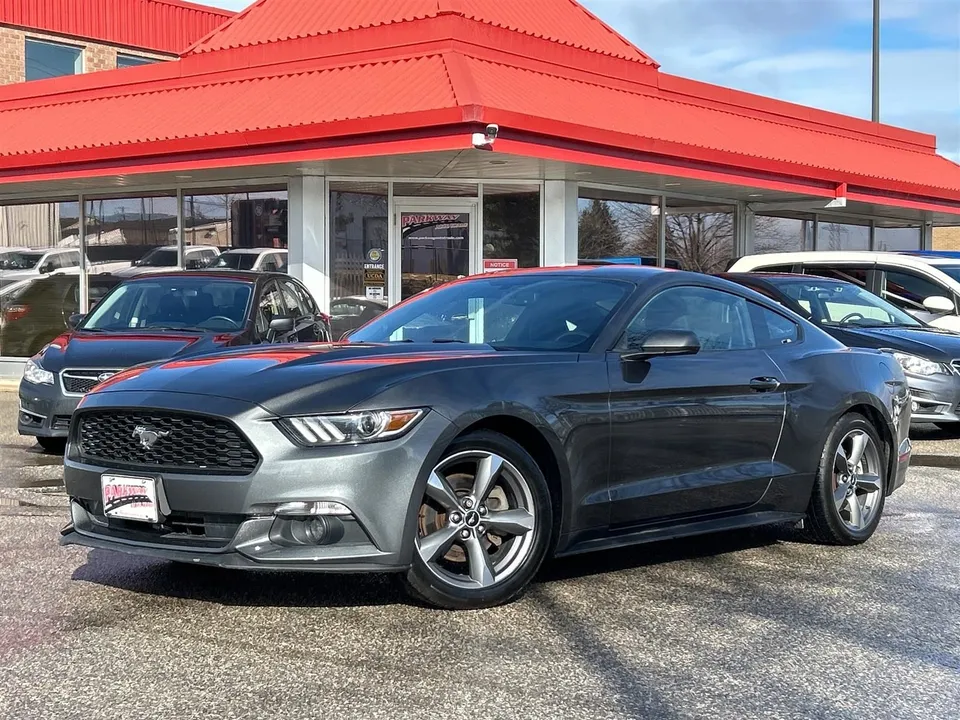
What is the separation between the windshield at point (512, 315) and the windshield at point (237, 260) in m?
10.1

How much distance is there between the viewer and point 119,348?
8.96 metres

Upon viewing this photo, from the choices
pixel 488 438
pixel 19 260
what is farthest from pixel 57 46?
pixel 488 438

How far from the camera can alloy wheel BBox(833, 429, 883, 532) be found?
611 centimetres

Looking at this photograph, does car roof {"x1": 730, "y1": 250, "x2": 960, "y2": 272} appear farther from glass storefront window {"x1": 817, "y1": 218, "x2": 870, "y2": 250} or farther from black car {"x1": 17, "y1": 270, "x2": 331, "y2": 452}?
glass storefront window {"x1": 817, "y1": 218, "x2": 870, "y2": 250}

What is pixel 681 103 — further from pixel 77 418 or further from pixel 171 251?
pixel 77 418

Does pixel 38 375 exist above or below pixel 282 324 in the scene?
below

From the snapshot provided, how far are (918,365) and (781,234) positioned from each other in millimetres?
11033

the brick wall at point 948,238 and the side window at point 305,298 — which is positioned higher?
the brick wall at point 948,238

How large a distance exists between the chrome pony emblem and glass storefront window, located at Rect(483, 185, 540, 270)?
11470 mm

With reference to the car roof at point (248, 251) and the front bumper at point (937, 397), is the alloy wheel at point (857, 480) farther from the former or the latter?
the car roof at point (248, 251)

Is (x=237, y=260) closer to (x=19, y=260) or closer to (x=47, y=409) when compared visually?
(x=19, y=260)

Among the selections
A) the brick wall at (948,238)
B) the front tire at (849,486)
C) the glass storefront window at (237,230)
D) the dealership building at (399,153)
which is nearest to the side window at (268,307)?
the dealership building at (399,153)

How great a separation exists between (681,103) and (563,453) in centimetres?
1388

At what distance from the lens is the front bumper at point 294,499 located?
4.20m
